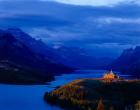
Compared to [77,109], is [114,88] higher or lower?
higher

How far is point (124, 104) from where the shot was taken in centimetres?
17175

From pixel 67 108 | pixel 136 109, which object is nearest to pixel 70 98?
pixel 67 108

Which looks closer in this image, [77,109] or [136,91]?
[77,109]

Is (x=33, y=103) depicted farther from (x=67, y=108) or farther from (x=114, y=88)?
(x=114, y=88)

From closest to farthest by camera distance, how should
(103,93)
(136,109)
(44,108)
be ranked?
(136,109), (44,108), (103,93)

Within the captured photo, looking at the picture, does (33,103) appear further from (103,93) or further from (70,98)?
(103,93)

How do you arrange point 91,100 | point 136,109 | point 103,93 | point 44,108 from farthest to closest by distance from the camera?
point 103,93 → point 91,100 → point 44,108 → point 136,109

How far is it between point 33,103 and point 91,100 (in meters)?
21.2

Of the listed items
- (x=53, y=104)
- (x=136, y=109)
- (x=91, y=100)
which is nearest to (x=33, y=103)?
(x=53, y=104)

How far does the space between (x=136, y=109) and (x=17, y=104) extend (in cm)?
5168

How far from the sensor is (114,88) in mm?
199750

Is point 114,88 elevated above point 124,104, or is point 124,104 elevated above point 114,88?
point 114,88

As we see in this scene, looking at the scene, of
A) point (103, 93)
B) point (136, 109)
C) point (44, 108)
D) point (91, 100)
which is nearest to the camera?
point (136, 109)

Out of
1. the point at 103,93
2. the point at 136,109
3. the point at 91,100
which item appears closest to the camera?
the point at 136,109
